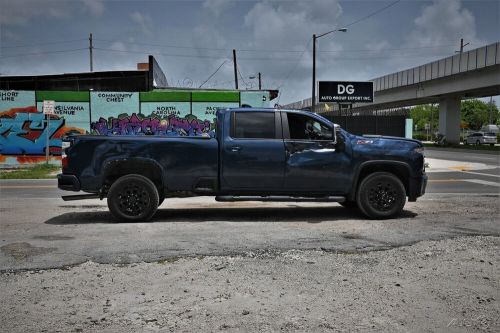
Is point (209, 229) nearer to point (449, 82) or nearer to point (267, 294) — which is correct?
point (267, 294)

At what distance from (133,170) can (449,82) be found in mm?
41349

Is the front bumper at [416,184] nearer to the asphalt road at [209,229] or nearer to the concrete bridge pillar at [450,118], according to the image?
the asphalt road at [209,229]

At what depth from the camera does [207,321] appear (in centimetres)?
393

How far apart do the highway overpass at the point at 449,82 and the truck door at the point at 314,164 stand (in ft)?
103

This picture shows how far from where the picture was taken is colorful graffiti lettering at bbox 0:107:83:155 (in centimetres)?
2277

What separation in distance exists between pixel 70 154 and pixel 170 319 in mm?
4859

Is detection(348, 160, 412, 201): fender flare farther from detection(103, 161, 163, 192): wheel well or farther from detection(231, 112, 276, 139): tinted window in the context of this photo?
detection(103, 161, 163, 192): wheel well

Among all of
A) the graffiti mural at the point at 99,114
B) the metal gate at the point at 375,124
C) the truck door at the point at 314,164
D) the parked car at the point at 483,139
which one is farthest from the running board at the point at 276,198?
the parked car at the point at 483,139

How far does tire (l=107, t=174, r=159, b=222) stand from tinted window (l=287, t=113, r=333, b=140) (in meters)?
2.50

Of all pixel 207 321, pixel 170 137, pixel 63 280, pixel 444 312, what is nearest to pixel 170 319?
pixel 207 321

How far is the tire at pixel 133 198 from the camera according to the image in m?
7.95

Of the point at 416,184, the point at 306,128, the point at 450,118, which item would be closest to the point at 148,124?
the point at 306,128

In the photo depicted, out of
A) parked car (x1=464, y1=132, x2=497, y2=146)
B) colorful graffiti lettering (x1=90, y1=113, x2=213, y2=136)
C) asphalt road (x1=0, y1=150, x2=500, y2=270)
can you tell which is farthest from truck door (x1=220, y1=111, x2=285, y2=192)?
parked car (x1=464, y1=132, x2=497, y2=146)

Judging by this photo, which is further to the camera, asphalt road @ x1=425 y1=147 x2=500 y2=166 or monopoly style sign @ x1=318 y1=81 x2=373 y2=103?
asphalt road @ x1=425 y1=147 x2=500 y2=166
